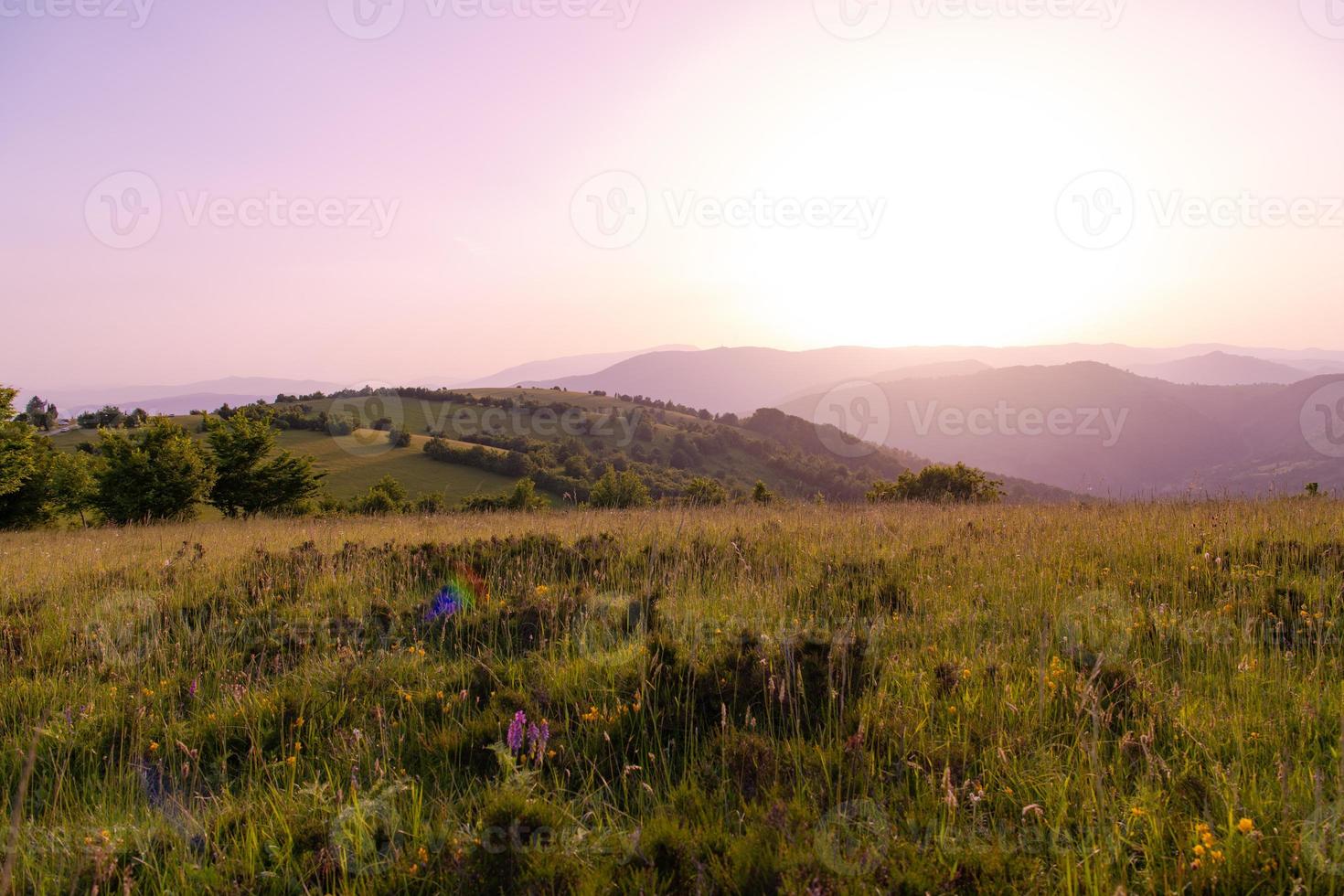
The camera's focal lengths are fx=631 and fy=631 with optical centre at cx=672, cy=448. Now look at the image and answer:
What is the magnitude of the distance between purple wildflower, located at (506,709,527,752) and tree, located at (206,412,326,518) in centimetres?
4096

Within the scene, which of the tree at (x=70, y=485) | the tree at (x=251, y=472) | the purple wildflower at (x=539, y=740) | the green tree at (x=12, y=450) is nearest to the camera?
the purple wildflower at (x=539, y=740)

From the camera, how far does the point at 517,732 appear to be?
299 centimetres

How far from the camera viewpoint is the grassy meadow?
221 cm

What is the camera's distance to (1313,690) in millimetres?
3221

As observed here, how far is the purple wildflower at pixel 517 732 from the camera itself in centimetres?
291

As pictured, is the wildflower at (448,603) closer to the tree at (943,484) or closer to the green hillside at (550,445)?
the tree at (943,484)

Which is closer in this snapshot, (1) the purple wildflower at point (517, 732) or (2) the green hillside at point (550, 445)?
(1) the purple wildflower at point (517, 732)

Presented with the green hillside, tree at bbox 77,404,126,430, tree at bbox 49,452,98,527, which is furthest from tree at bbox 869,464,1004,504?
tree at bbox 77,404,126,430

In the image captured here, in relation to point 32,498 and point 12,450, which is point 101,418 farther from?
point 12,450

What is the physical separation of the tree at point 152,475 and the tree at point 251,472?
6.68ft

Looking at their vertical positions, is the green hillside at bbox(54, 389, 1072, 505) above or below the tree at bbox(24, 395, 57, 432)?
below

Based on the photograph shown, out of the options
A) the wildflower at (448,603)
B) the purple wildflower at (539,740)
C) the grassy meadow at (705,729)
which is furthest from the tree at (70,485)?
the purple wildflower at (539,740)

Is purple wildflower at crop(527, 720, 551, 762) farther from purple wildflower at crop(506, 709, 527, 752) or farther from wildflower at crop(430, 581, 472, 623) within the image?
wildflower at crop(430, 581, 472, 623)

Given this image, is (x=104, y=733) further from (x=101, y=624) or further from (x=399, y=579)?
(x=399, y=579)
